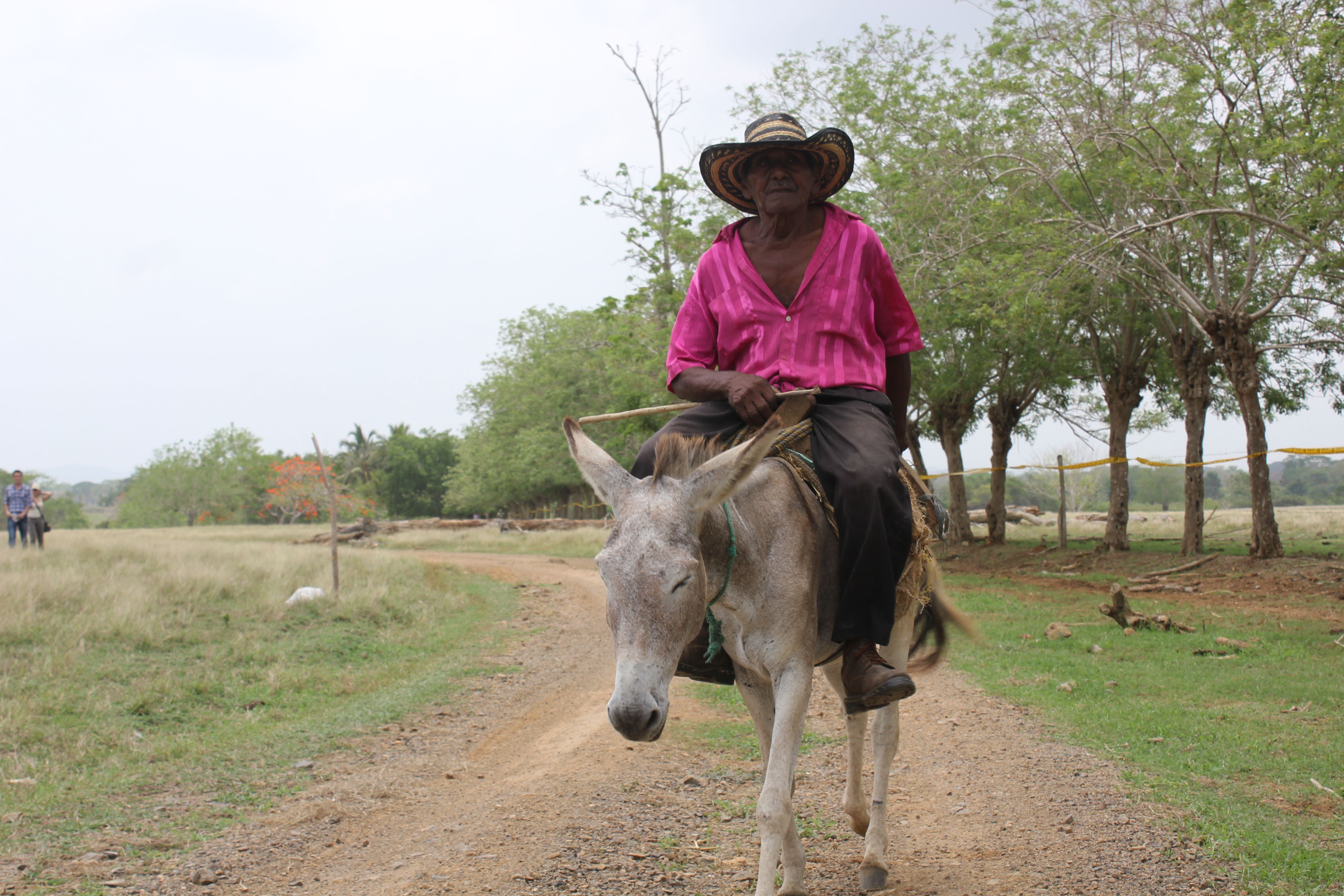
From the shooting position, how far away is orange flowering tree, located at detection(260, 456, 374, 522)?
189 feet

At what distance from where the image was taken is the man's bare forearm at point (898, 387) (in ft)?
14.1

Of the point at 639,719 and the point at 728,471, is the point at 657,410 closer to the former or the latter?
the point at 728,471

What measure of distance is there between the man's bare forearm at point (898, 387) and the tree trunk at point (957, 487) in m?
22.4

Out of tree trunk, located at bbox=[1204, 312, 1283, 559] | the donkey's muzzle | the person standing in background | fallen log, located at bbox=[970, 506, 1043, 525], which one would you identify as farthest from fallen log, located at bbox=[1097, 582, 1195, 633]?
fallen log, located at bbox=[970, 506, 1043, 525]

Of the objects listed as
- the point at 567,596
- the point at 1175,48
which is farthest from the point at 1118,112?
the point at 567,596

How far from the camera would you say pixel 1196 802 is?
4.62 meters

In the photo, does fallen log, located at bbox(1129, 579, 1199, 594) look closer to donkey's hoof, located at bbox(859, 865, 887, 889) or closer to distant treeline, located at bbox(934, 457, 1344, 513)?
donkey's hoof, located at bbox(859, 865, 887, 889)

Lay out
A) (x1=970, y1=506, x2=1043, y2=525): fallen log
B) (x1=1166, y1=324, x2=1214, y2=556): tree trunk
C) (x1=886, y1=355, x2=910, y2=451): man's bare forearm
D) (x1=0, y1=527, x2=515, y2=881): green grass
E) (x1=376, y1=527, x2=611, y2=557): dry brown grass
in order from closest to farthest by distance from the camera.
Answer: (x1=886, y1=355, x2=910, y2=451): man's bare forearm
(x1=0, y1=527, x2=515, y2=881): green grass
(x1=1166, y1=324, x2=1214, y2=556): tree trunk
(x1=376, y1=527, x2=611, y2=557): dry brown grass
(x1=970, y1=506, x2=1043, y2=525): fallen log

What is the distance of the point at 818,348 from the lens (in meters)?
3.87

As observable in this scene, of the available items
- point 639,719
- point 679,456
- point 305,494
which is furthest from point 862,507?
point 305,494

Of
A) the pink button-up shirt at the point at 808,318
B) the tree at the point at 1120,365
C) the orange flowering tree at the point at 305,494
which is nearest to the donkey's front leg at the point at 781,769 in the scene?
the pink button-up shirt at the point at 808,318

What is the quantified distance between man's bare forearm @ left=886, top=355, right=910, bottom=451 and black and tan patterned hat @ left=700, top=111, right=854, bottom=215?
85cm

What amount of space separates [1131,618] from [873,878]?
8539 millimetres

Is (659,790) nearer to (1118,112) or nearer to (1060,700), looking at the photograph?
(1060,700)
